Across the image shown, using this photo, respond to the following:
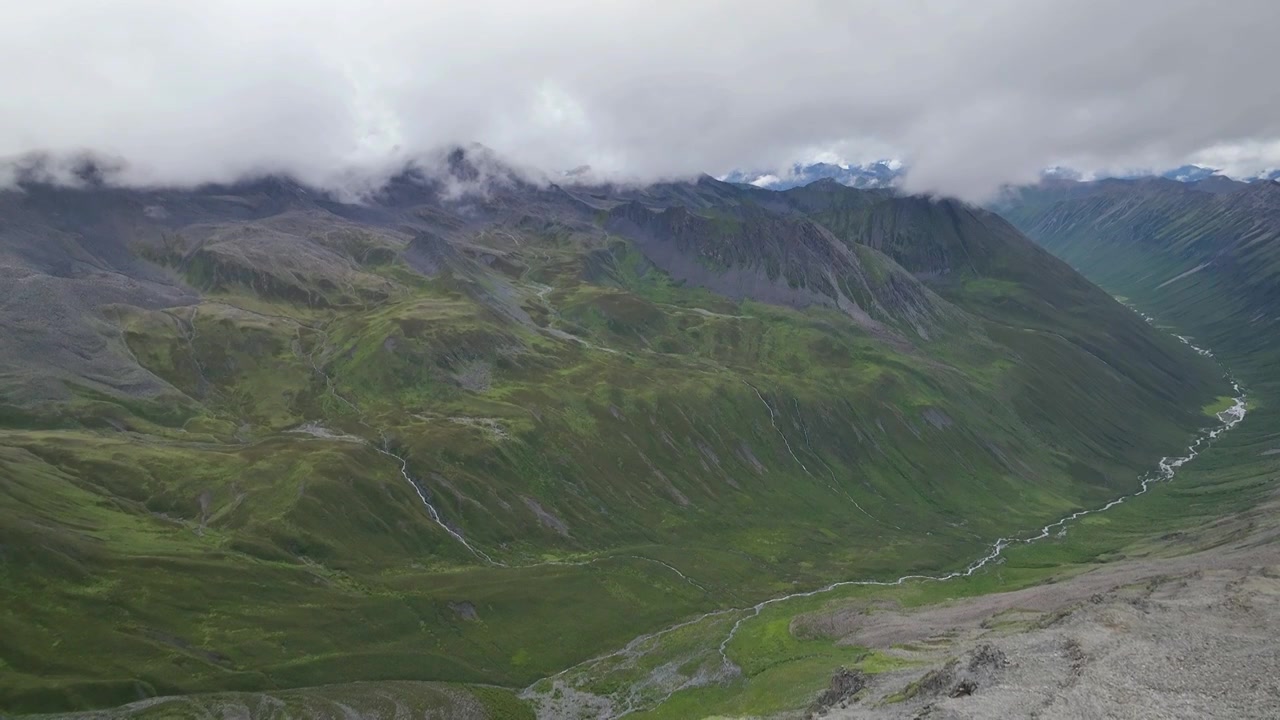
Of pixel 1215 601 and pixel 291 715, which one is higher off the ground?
pixel 291 715

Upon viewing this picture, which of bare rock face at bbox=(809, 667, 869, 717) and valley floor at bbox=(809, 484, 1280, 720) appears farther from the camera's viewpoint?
bare rock face at bbox=(809, 667, 869, 717)

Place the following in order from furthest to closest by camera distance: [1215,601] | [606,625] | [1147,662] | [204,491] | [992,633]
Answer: [204,491] → [606,625] → [992,633] → [1215,601] → [1147,662]

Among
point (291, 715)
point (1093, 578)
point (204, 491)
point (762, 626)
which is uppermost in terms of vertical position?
point (204, 491)

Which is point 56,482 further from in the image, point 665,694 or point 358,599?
point 665,694

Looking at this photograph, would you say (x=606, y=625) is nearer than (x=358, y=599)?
No

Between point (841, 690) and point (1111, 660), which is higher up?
point (1111, 660)

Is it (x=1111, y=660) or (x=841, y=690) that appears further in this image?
(x=841, y=690)

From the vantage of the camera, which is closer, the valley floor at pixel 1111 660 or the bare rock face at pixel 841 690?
the valley floor at pixel 1111 660

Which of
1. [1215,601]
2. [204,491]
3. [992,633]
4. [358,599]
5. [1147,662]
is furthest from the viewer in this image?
[204,491]

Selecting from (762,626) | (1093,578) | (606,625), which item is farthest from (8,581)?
(1093,578)
